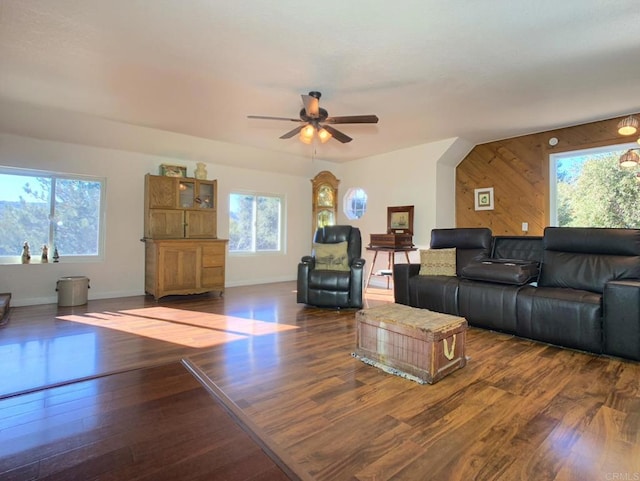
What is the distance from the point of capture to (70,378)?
2.28m

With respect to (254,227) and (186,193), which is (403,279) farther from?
(186,193)

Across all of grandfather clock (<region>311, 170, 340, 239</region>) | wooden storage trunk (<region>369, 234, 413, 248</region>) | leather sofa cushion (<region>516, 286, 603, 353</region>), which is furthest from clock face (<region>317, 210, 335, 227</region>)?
leather sofa cushion (<region>516, 286, 603, 353</region>)

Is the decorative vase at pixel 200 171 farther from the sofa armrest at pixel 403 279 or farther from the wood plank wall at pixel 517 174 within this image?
the wood plank wall at pixel 517 174

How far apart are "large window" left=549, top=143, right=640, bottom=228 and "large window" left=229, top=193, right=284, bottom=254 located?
476cm

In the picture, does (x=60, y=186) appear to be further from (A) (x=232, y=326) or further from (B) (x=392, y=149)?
(B) (x=392, y=149)

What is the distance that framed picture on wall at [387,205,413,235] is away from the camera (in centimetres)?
594

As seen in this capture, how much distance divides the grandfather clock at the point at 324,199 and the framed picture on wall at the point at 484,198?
2.83m

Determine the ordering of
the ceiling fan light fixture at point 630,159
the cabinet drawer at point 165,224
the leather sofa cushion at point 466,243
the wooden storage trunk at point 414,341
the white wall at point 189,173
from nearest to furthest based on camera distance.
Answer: the wooden storage trunk at point 414,341 < the ceiling fan light fixture at point 630,159 < the leather sofa cushion at point 466,243 < the white wall at point 189,173 < the cabinet drawer at point 165,224

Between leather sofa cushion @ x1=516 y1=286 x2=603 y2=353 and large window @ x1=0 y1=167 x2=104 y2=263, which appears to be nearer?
leather sofa cushion @ x1=516 y1=286 x2=603 y2=353

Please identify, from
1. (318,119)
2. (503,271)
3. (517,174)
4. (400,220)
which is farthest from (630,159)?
(318,119)

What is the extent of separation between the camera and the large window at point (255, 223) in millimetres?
6429

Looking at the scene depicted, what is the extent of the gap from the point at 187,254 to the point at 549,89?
16.6 feet

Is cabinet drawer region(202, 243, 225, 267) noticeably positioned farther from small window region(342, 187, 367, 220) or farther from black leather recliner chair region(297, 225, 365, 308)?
small window region(342, 187, 367, 220)

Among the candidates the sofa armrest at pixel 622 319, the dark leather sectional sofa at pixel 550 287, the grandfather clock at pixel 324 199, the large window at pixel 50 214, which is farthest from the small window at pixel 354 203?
the sofa armrest at pixel 622 319
